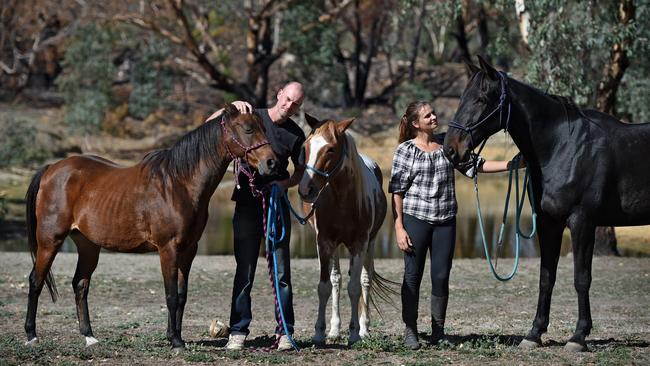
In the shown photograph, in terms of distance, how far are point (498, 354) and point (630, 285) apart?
5.67 meters

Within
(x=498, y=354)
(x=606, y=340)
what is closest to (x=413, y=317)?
(x=498, y=354)

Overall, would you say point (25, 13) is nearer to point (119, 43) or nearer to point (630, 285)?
point (119, 43)

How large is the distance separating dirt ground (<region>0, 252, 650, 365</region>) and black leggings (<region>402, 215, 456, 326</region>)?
14.9 inches

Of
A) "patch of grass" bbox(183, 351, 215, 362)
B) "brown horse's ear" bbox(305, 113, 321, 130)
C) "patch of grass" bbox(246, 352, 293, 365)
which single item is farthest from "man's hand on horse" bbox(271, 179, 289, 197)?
"patch of grass" bbox(183, 351, 215, 362)

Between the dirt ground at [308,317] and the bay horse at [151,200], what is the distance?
20.4 inches

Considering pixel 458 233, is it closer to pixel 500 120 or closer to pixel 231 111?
pixel 500 120

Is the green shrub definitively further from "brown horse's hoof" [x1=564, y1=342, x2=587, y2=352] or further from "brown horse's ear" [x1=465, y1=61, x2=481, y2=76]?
"brown horse's hoof" [x1=564, y1=342, x2=587, y2=352]

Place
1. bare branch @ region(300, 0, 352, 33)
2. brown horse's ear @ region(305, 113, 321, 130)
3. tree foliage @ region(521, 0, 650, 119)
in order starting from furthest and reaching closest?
bare branch @ region(300, 0, 352, 33) → tree foliage @ region(521, 0, 650, 119) → brown horse's ear @ region(305, 113, 321, 130)

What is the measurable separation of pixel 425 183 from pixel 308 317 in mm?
2893

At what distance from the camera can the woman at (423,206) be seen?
23.5 feet

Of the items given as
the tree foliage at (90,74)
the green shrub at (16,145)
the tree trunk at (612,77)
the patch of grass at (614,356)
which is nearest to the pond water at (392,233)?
the tree trunk at (612,77)

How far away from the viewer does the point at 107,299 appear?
35.5 ft

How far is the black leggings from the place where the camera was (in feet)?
23.6

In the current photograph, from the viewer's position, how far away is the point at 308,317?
9609 mm
